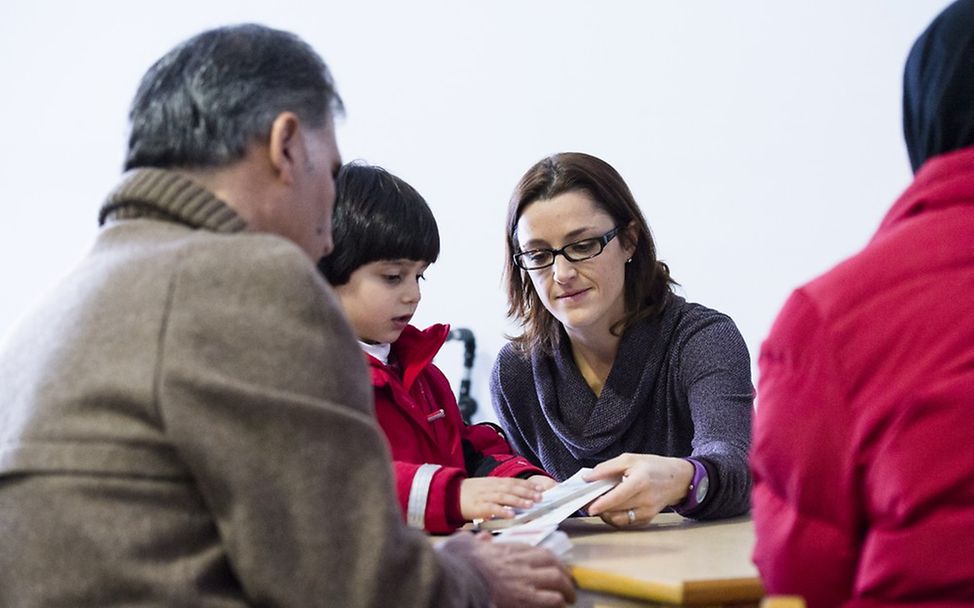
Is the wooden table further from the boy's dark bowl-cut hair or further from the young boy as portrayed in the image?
the boy's dark bowl-cut hair

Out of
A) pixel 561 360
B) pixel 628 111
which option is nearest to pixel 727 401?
pixel 561 360

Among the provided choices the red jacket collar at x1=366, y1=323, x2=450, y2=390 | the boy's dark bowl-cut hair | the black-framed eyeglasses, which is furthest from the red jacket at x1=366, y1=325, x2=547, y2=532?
the black-framed eyeglasses

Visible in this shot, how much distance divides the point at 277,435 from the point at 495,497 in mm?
771

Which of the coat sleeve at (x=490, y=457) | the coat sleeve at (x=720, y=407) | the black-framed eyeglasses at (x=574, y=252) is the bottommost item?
the coat sleeve at (x=490, y=457)

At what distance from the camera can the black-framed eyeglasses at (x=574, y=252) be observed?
2.53m

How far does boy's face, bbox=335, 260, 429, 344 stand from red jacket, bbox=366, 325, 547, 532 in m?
0.07

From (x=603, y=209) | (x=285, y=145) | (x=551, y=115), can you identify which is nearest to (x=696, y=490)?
(x=603, y=209)

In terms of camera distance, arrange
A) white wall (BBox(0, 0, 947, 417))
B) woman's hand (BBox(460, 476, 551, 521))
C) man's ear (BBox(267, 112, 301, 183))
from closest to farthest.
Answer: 1. man's ear (BBox(267, 112, 301, 183))
2. woman's hand (BBox(460, 476, 551, 521))
3. white wall (BBox(0, 0, 947, 417))

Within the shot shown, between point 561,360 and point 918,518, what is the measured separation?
151 centimetres

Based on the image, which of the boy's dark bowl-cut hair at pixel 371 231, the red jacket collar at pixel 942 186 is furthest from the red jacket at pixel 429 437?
the red jacket collar at pixel 942 186

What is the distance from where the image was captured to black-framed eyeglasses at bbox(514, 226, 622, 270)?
2.53 m

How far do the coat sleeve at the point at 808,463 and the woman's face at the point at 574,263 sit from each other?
4.18 ft

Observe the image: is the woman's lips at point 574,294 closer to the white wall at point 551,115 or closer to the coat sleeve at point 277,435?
the white wall at point 551,115

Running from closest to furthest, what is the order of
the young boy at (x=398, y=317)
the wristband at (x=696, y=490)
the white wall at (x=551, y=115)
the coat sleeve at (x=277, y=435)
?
1. the coat sleeve at (x=277, y=435)
2. the wristband at (x=696, y=490)
3. the young boy at (x=398, y=317)
4. the white wall at (x=551, y=115)
